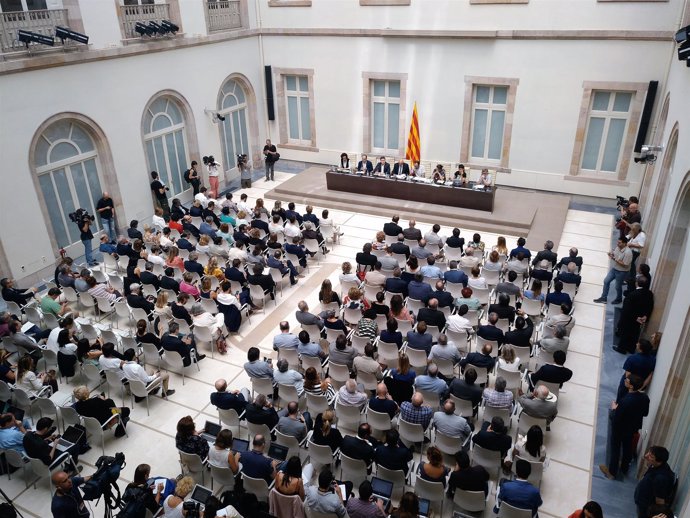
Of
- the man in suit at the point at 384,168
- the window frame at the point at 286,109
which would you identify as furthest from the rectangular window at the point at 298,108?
the man in suit at the point at 384,168

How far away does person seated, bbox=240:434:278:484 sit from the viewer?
6402 millimetres

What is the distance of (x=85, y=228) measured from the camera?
43.5 feet

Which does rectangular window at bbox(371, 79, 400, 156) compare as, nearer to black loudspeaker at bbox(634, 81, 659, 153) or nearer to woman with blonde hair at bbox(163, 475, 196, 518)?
black loudspeaker at bbox(634, 81, 659, 153)

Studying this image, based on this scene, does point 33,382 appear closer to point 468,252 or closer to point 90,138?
point 90,138

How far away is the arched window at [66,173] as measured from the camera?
42.8 feet

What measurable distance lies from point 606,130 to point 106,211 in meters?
14.9

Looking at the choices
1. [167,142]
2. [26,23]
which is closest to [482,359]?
[26,23]

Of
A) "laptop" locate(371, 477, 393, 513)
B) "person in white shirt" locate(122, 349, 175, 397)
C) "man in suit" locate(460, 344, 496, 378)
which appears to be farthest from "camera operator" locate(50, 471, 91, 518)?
"man in suit" locate(460, 344, 496, 378)

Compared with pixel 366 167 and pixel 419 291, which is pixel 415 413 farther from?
pixel 366 167

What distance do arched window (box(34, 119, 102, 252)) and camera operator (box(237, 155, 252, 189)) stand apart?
17.6ft

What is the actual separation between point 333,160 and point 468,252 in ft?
32.2

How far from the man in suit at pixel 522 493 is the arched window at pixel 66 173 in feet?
40.1

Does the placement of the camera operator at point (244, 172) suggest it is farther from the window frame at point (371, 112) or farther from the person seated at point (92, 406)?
the person seated at point (92, 406)

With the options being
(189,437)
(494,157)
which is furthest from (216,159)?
(189,437)
